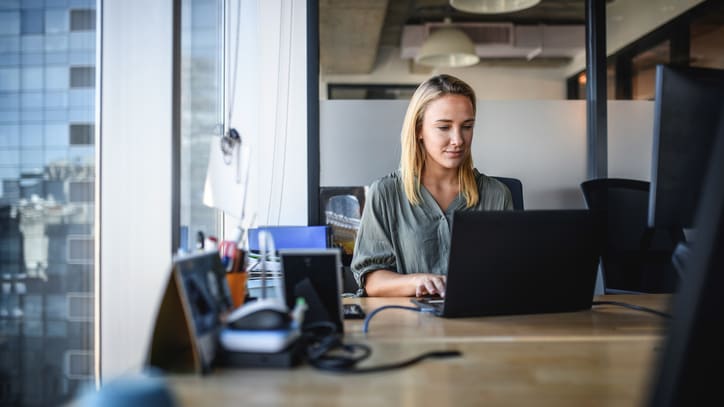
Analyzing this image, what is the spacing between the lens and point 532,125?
3.17 m

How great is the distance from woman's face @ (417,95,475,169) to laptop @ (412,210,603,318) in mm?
774

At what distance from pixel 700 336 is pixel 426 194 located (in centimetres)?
158

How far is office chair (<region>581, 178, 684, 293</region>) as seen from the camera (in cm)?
246

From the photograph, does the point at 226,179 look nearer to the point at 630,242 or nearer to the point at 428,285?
the point at 428,285

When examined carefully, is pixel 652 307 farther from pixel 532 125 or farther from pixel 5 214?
pixel 532 125

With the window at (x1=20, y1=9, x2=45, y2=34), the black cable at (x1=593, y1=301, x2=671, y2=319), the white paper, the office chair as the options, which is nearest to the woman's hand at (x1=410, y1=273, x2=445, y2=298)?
the black cable at (x1=593, y1=301, x2=671, y2=319)

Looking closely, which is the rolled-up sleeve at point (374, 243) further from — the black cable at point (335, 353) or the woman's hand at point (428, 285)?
the black cable at point (335, 353)

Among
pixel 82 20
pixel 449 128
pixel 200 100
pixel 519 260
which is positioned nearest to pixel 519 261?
pixel 519 260

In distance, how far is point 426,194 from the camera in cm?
198

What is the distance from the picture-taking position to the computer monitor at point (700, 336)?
1.35ft

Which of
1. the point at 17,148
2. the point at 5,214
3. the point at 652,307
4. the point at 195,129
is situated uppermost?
the point at 195,129

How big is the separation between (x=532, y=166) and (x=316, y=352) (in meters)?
2.56

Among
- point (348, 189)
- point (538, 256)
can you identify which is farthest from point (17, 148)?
point (348, 189)

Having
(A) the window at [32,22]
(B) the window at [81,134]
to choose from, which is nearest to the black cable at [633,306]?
(B) the window at [81,134]
